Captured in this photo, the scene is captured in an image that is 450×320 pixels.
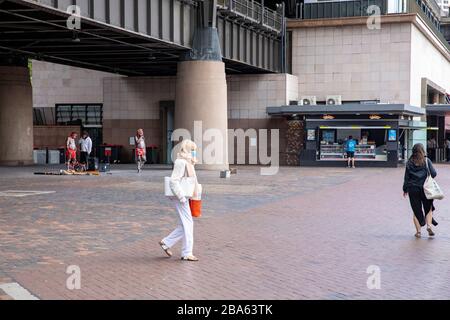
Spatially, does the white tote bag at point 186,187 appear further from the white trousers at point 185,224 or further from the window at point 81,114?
the window at point 81,114

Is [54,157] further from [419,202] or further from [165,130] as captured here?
[419,202]

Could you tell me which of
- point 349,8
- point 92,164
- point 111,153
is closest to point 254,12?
point 349,8

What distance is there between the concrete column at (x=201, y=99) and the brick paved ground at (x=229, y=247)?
473 inches

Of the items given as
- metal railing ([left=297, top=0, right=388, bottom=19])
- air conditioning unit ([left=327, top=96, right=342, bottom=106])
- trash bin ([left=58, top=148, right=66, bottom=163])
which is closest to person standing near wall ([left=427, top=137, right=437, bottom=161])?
air conditioning unit ([left=327, top=96, right=342, bottom=106])

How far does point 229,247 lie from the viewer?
10477 millimetres

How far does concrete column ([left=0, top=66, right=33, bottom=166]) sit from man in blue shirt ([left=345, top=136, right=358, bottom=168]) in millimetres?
17378

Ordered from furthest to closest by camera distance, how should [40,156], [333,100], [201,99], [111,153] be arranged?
[111,153] → [40,156] → [333,100] → [201,99]

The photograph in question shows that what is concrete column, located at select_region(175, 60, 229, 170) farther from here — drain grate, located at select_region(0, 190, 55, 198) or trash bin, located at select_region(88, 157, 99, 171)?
drain grate, located at select_region(0, 190, 55, 198)

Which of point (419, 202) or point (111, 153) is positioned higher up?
point (111, 153)

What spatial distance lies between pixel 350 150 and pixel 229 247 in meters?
27.5

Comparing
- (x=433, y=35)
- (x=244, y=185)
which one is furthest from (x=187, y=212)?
(x=433, y=35)

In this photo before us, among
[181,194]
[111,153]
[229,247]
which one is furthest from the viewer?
→ [111,153]

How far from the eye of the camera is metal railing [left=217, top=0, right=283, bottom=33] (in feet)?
104
